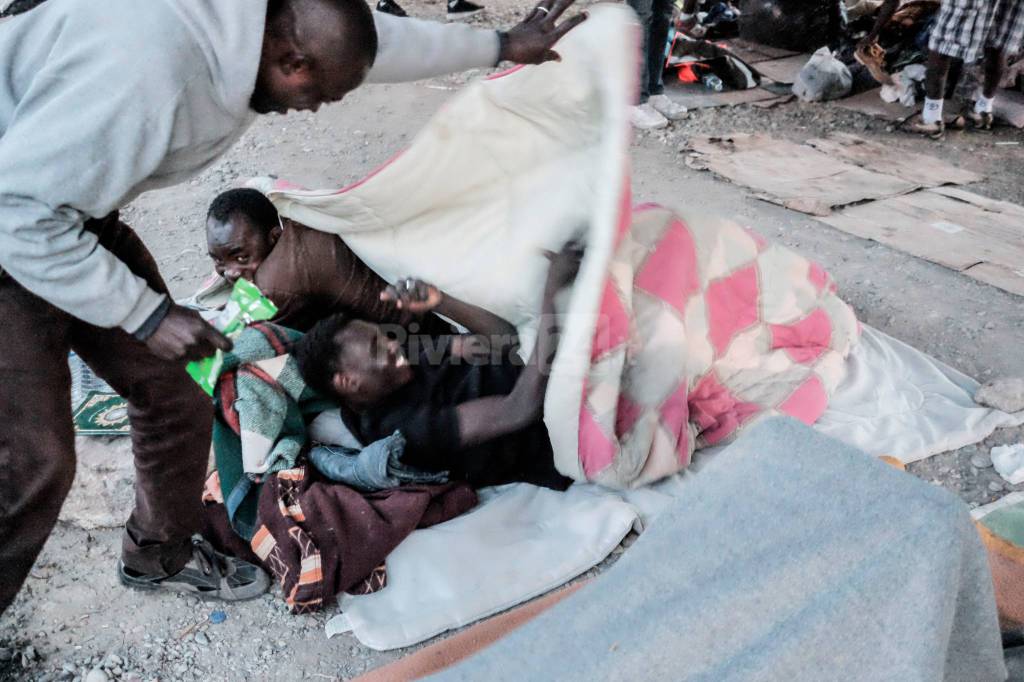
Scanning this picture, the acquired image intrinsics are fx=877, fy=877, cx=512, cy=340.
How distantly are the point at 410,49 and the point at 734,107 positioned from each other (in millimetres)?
3503

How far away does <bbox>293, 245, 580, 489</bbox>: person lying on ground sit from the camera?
6.47 feet

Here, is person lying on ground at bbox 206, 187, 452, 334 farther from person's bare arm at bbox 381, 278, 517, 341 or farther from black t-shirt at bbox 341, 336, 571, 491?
black t-shirt at bbox 341, 336, 571, 491

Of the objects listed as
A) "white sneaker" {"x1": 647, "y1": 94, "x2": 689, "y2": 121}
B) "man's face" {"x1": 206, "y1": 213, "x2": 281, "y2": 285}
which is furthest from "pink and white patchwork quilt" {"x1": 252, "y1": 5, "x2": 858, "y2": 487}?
"white sneaker" {"x1": 647, "y1": 94, "x2": 689, "y2": 121}

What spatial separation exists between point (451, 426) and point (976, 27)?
3684mm

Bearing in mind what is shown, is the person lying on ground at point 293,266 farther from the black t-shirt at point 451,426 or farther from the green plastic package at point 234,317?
the green plastic package at point 234,317

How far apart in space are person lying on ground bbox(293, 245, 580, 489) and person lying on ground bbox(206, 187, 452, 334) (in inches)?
9.2

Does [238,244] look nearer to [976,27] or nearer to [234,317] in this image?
[234,317]

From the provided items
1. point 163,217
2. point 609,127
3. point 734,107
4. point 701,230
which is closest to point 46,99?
point 609,127

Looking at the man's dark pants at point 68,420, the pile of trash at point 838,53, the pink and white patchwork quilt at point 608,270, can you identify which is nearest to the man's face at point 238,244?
the pink and white patchwork quilt at point 608,270

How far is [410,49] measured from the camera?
1668 millimetres

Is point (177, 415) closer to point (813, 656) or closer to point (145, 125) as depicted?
point (145, 125)

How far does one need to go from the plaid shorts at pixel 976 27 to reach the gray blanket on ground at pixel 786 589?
13.5 feet

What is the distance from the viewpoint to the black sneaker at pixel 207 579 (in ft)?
6.07

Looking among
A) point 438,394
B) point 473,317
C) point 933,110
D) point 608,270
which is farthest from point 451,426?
point 933,110
